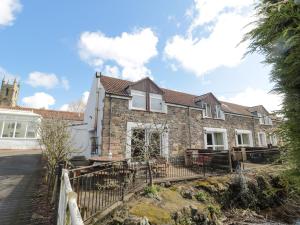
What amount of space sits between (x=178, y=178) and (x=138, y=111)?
6.10m

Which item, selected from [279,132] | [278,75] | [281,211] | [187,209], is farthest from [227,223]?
[278,75]

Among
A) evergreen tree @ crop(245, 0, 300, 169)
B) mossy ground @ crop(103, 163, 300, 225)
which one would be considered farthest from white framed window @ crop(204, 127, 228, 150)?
evergreen tree @ crop(245, 0, 300, 169)

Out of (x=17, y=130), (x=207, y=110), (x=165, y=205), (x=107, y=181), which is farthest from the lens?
(x=17, y=130)

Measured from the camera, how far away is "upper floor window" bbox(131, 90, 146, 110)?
14547 mm

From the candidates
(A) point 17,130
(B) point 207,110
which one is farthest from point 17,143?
(B) point 207,110

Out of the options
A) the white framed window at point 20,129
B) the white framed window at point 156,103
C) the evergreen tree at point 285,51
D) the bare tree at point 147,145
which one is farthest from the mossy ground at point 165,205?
the white framed window at point 20,129

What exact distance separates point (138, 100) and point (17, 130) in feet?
61.7

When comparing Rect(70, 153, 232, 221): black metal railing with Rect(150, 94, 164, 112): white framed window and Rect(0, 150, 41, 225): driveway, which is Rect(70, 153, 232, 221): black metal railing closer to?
Rect(0, 150, 41, 225): driveway

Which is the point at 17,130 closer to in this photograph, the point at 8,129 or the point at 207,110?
the point at 8,129

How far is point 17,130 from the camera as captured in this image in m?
23.9

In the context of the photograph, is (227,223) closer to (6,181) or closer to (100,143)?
(100,143)

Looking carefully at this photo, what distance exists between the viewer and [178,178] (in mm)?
10180

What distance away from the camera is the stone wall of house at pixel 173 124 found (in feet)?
42.3

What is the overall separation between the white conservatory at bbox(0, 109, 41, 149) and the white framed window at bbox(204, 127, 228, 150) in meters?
20.2
